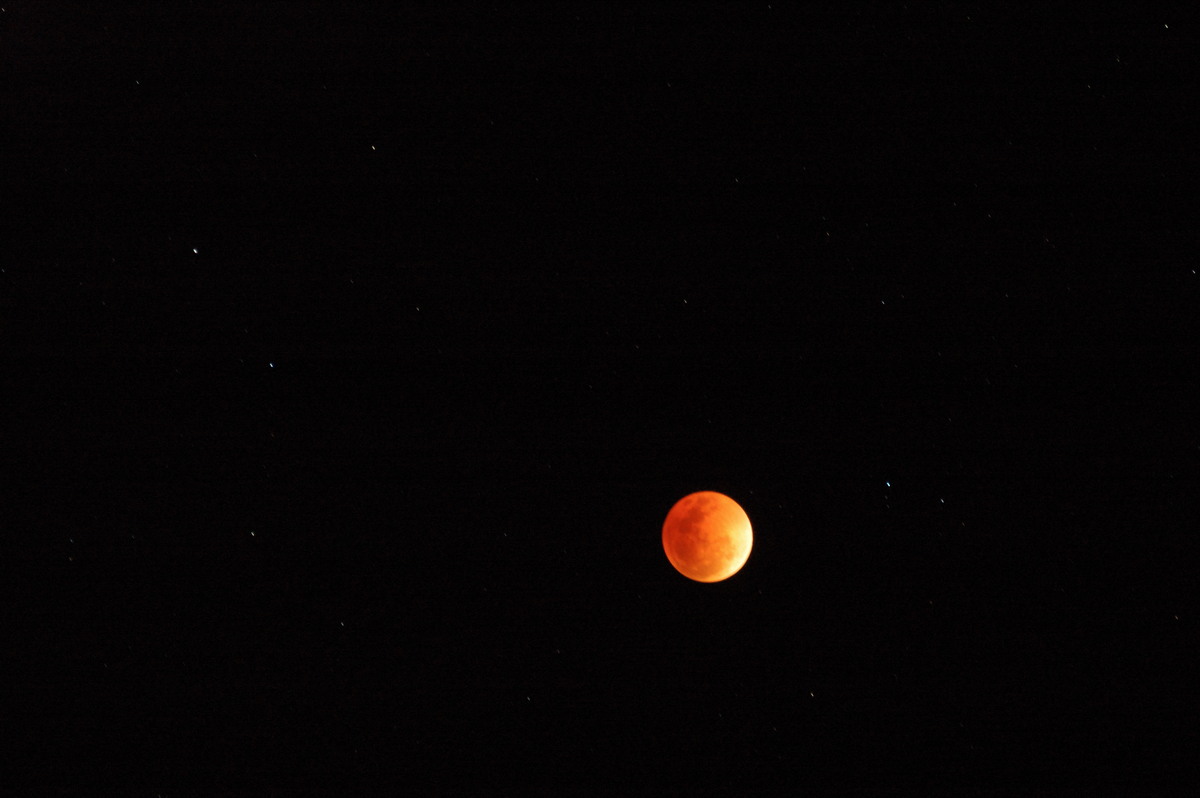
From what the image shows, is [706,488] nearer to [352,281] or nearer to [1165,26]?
[352,281]

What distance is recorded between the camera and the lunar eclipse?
3.67ft

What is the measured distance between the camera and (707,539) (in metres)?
1.13

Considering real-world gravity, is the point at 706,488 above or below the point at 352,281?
below

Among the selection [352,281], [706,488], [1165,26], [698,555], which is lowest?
[698,555]

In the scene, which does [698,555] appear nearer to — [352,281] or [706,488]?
[706,488]

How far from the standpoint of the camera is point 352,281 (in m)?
1.27

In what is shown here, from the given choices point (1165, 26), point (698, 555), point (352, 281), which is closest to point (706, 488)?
point (698, 555)

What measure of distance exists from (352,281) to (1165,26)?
4.28 ft

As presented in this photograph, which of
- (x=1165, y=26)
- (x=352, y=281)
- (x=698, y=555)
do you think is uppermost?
(x=1165, y=26)

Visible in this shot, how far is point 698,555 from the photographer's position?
3.67 feet

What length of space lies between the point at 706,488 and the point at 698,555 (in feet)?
0.53

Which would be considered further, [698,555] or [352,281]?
[352,281]

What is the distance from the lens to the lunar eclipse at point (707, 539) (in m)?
1.12

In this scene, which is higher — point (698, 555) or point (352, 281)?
point (352, 281)
